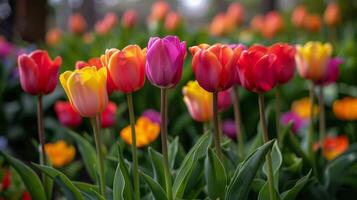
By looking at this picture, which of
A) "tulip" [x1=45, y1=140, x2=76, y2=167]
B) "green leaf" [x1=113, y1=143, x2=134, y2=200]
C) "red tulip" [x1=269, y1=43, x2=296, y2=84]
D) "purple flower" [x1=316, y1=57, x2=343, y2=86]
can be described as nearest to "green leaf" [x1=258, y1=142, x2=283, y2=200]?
"red tulip" [x1=269, y1=43, x2=296, y2=84]

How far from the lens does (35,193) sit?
70.4 inches

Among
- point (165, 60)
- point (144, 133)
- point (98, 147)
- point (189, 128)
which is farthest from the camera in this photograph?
point (189, 128)

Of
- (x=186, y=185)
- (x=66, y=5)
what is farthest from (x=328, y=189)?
(x=66, y=5)

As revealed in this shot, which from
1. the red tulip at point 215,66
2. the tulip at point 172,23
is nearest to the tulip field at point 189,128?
the red tulip at point 215,66

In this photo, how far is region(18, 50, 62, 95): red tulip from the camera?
1.73 m

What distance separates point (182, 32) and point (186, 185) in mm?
3210

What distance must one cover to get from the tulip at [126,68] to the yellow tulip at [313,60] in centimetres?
87

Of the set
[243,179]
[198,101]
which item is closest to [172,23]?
[198,101]

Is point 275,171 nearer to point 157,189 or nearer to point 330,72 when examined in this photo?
point 157,189

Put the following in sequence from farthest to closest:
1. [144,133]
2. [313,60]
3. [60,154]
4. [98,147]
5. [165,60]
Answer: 1. [60,154]
2. [144,133]
3. [313,60]
4. [98,147]
5. [165,60]

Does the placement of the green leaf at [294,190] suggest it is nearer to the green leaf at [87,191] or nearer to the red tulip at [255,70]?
the red tulip at [255,70]

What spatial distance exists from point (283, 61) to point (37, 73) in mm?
716

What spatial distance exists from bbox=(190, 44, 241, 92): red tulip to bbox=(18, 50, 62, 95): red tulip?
1.57 ft

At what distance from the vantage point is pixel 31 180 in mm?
1771
